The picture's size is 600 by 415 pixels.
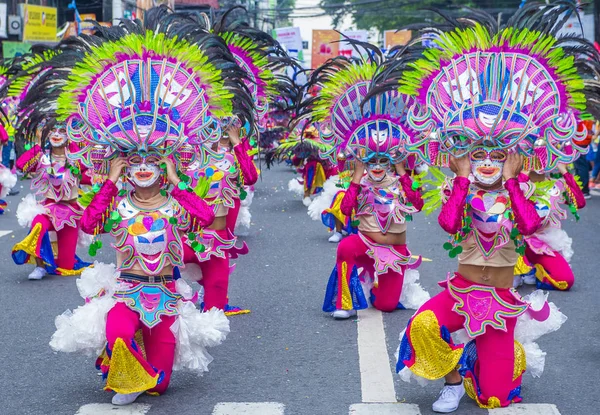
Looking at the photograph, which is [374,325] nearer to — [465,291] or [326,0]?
[465,291]

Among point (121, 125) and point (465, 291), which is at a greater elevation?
point (121, 125)

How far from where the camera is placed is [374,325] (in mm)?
7445

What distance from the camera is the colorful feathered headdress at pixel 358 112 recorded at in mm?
7496

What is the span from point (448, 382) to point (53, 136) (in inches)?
208

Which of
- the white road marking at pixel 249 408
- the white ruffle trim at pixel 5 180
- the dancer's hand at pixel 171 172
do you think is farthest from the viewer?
the white ruffle trim at pixel 5 180

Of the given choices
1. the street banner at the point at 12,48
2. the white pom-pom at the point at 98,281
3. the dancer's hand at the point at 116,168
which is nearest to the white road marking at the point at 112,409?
the white pom-pom at the point at 98,281

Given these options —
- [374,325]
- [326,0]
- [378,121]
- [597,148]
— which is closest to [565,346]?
[374,325]

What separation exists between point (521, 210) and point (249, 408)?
1845 millimetres

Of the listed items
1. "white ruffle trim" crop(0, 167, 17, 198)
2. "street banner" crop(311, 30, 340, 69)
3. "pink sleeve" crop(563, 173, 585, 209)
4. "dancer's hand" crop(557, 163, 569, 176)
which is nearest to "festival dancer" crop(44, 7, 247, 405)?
"pink sleeve" crop(563, 173, 585, 209)

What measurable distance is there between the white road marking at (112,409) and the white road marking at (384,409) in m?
1.15

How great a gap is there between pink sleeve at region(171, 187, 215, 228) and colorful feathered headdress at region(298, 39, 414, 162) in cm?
206

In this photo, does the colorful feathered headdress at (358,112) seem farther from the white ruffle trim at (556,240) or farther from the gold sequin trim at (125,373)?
the gold sequin trim at (125,373)

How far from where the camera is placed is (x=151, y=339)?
5.66 m

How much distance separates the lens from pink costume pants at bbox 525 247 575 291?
8.82m
